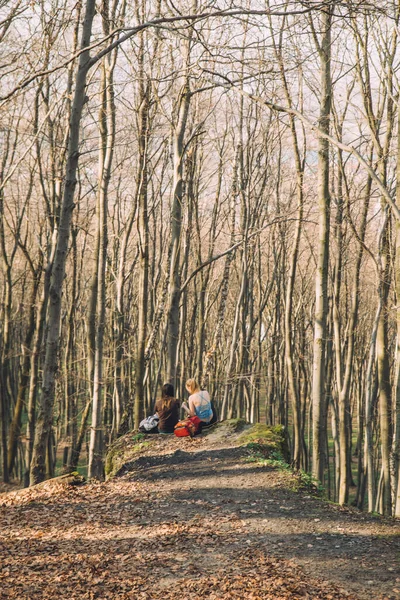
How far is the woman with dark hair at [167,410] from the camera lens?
10.1 metres

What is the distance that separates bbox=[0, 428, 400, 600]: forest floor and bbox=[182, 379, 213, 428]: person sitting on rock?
198cm

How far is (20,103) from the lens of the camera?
1295cm

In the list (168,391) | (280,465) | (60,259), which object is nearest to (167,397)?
(168,391)

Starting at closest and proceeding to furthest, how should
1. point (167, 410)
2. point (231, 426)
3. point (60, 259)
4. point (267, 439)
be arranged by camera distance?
point (60, 259), point (267, 439), point (167, 410), point (231, 426)

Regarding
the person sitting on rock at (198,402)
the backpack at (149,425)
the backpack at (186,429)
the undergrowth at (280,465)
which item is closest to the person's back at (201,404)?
the person sitting on rock at (198,402)

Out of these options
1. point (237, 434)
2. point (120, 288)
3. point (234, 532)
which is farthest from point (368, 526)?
point (120, 288)

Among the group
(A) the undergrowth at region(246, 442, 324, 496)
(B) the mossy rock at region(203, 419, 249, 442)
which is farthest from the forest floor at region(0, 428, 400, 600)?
(B) the mossy rock at region(203, 419, 249, 442)

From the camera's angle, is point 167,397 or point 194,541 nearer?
point 194,541

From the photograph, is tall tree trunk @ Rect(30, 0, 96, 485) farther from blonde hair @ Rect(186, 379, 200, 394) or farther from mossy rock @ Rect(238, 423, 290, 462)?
mossy rock @ Rect(238, 423, 290, 462)

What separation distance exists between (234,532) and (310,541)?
76 cm

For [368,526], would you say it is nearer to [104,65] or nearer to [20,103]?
[104,65]

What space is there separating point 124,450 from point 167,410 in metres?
0.99

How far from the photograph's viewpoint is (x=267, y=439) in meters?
9.48

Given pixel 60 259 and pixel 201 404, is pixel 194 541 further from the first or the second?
pixel 201 404
